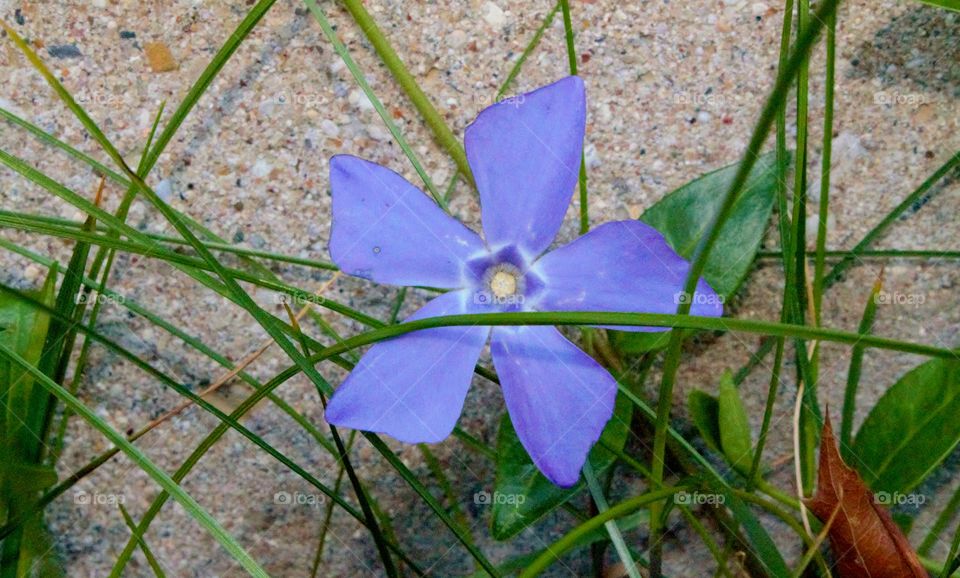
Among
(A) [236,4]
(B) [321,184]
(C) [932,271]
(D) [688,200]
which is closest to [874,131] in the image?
(C) [932,271]

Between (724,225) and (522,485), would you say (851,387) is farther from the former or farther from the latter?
(522,485)

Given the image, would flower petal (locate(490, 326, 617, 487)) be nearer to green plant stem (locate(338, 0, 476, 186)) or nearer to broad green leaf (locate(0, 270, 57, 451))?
green plant stem (locate(338, 0, 476, 186))

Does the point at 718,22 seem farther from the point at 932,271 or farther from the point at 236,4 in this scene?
the point at 236,4

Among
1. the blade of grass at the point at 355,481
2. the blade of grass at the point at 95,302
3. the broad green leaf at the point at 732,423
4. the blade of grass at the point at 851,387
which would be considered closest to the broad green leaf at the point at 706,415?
the broad green leaf at the point at 732,423

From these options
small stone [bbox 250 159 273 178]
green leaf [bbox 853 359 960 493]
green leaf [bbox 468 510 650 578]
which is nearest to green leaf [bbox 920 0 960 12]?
green leaf [bbox 853 359 960 493]

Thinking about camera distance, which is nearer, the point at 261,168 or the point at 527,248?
the point at 527,248

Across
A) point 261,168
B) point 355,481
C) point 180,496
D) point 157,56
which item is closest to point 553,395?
point 355,481

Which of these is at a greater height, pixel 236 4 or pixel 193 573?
pixel 236 4
